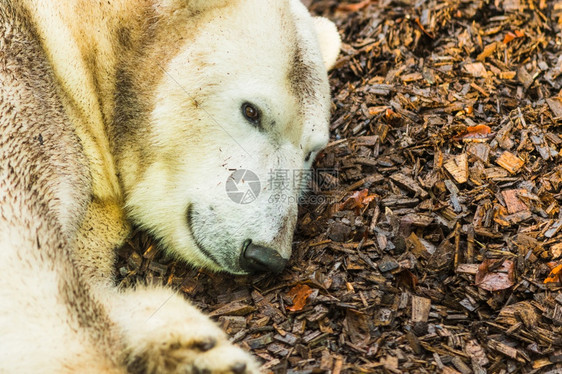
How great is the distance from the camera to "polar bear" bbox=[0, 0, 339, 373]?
10.3 feet

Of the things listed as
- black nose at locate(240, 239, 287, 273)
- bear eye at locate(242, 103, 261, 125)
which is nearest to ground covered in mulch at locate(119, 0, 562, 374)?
black nose at locate(240, 239, 287, 273)

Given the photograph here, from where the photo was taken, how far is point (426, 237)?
11.1 ft

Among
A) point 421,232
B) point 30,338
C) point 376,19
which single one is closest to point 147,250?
point 30,338

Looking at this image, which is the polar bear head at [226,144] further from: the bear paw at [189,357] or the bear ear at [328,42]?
the bear ear at [328,42]

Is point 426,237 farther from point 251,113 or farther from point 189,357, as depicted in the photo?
point 189,357

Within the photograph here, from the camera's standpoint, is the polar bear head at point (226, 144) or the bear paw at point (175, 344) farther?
the polar bear head at point (226, 144)

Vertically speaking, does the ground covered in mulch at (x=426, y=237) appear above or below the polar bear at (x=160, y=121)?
below

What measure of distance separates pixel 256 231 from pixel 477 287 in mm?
1186

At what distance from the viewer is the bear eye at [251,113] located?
3.34m

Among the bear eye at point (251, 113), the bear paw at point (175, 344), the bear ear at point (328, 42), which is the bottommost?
the bear paw at point (175, 344)

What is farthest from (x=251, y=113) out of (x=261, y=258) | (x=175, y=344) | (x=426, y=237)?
(x=175, y=344)

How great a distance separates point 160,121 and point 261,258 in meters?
0.97

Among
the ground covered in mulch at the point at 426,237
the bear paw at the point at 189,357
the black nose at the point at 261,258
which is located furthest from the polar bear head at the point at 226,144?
the bear paw at the point at 189,357

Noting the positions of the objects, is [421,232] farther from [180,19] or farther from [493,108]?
[180,19]
